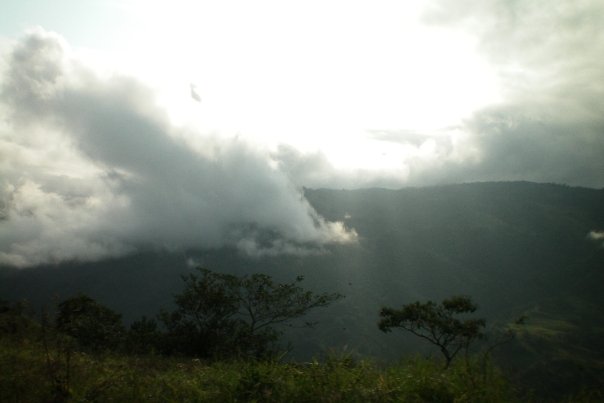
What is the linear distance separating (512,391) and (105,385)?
742 cm

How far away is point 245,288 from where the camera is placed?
127 feet

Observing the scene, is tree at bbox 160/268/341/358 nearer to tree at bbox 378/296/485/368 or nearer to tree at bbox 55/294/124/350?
tree at bbox 55/294/124/350

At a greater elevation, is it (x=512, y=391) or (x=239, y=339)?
(x=512, y=391)

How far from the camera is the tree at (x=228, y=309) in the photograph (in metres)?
35.2

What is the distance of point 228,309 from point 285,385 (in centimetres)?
3254

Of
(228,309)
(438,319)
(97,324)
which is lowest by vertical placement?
(438,319)

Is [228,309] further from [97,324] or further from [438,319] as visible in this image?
[438,319]

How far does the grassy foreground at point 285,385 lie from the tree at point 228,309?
91.8ft

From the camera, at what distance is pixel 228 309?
123 feet

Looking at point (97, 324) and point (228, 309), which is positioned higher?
point (228, 309)

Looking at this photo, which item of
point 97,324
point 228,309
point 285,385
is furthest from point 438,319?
point 285,385

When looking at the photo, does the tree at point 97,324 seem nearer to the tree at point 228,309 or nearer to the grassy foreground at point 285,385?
the tree at point 228,309

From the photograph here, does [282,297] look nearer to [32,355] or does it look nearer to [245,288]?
[245,288]

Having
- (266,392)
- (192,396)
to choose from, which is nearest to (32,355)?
(192,396)
